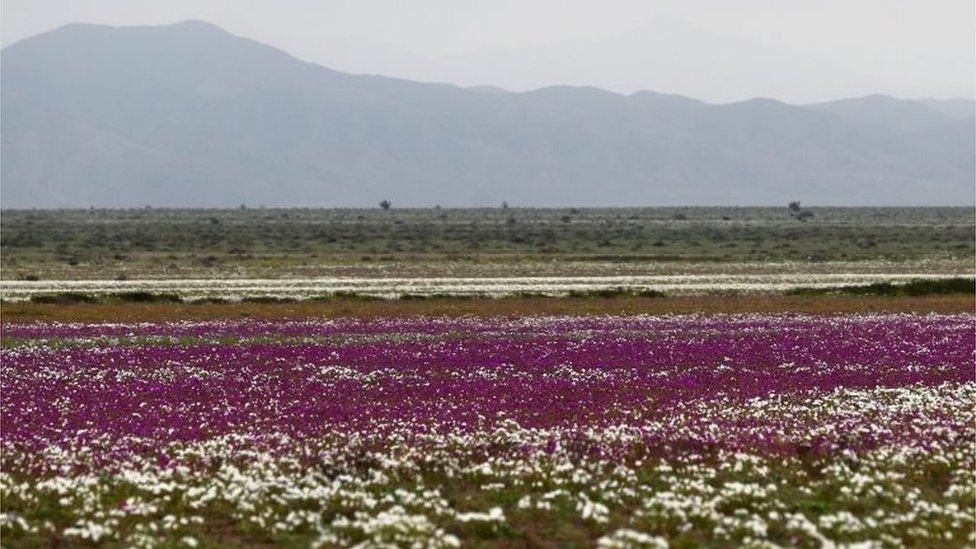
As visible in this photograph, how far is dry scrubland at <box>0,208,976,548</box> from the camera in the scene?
641 inches

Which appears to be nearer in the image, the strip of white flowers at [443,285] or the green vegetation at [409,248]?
the strip of white flowers at [443,285]

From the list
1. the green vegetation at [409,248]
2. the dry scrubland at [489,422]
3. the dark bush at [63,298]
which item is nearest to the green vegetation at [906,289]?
the dry scrubland at [489,422]

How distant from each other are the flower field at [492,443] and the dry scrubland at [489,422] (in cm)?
7

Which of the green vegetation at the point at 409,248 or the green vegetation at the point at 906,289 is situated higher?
the green vegetation at the point at 906,289

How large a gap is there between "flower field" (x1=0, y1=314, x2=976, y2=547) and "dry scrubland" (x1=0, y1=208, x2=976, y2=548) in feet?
0.22

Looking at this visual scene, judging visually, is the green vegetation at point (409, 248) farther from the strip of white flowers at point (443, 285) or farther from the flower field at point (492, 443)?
the flower field at point (492, 443)


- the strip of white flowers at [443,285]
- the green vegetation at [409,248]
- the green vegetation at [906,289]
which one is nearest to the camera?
the green vegetation at [906,289]

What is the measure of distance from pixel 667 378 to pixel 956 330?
14.0m

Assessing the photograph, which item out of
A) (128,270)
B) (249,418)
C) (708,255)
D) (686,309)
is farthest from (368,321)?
(708,255)

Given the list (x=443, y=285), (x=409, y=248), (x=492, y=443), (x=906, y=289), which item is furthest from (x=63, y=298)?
(x=409, y=248)

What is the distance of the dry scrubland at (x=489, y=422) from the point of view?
641 inches

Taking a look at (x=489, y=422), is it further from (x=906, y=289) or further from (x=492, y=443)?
(x=906, y=289)

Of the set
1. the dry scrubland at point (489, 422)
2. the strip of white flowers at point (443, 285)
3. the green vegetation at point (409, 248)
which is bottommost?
the green vegetation at point (409, 248)

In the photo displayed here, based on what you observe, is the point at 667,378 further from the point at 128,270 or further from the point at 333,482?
the point at 128,270
